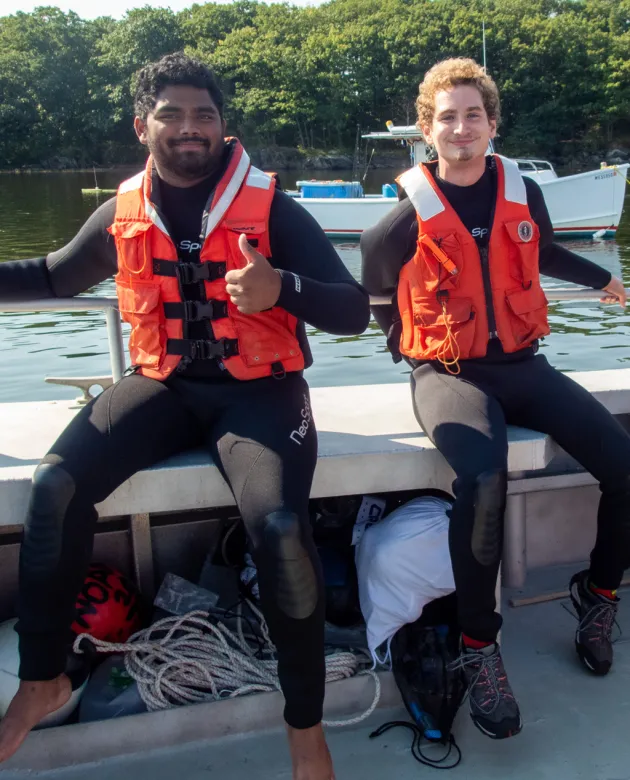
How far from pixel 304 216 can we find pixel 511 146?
190ft

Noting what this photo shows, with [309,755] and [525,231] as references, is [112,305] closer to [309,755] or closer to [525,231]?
[525,231]

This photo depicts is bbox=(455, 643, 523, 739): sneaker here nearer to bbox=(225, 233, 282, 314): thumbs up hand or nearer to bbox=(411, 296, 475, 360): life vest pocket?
bbox=(411, 296, 475, 360): life vest pocket

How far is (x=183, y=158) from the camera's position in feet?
7.59

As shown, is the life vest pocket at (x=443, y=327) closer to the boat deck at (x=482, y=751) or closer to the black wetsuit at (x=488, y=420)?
the black wetsuit at (x=488, y=420)

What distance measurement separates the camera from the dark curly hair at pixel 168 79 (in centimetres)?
232

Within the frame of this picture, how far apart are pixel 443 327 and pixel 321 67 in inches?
2720

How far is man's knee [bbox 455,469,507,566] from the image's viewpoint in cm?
202

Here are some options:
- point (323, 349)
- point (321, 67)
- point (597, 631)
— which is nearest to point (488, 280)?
point (597, 631)

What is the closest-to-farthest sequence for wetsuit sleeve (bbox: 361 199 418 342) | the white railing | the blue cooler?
the white railing
wetsuit sleeve (bbox: 361 199 418 342)
the blue cooler

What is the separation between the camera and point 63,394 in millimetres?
9016

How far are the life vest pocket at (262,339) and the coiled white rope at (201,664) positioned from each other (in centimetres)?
83

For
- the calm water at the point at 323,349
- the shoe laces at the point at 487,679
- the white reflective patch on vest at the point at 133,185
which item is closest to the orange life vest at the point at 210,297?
the white reflective patch on vest at the point at 133,185

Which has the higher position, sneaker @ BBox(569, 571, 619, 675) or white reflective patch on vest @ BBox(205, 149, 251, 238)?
white reflective patch on vest @ BBox(205, 149, 251, 238)

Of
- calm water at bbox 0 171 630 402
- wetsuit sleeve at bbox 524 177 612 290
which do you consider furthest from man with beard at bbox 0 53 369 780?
calm water at bbox 0 171 630 402
